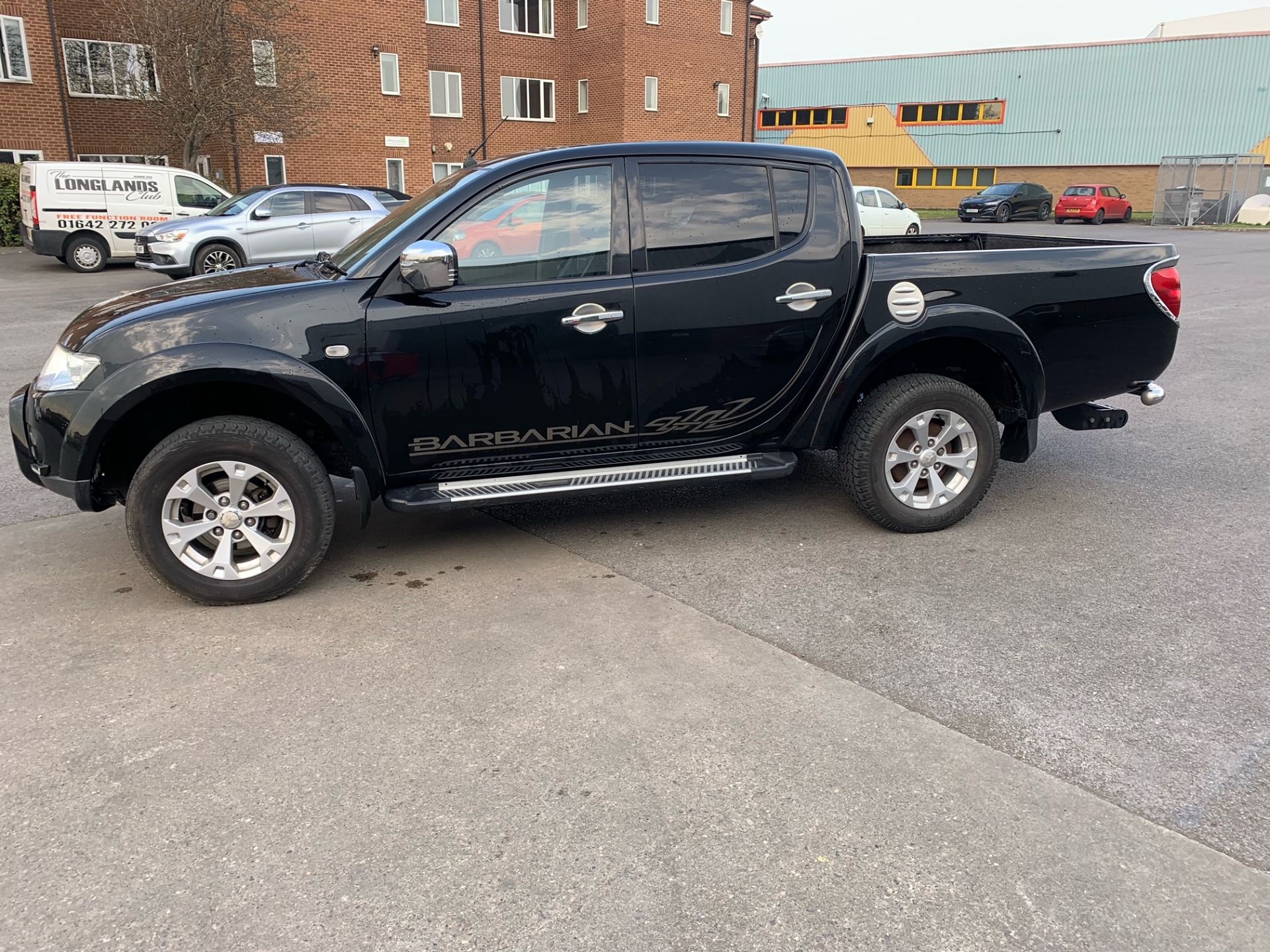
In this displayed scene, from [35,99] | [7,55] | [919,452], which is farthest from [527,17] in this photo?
[919,452]

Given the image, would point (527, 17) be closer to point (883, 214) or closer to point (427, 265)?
point (883, 214)

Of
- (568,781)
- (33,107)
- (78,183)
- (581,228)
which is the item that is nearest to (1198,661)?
(568,781)

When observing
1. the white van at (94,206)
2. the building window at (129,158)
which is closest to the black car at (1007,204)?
the building window at (129,158)

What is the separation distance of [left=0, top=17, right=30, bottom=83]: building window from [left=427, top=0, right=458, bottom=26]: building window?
1338cm

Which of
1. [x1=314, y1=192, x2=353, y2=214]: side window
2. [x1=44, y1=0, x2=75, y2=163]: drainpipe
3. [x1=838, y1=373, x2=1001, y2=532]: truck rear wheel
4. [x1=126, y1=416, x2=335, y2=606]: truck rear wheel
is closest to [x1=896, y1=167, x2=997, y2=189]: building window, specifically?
[x1=44, y1=0, x2=75, y2=163]: drainpipe

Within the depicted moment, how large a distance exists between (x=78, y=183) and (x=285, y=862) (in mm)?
20181

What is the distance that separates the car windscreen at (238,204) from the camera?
1633 cm

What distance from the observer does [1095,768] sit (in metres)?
2.96

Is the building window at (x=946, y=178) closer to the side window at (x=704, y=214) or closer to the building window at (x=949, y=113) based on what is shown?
the building window at (x=949, y=113)

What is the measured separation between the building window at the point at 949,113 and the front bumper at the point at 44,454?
171 ft

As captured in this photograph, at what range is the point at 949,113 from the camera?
50250 mm

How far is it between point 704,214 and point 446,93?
107 feet

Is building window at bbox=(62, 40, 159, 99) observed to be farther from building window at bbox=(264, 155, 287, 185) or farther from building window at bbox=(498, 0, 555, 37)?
building window at bbox=(498, 0, 555, 37)

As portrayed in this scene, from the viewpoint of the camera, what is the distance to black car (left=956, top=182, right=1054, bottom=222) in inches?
1490
